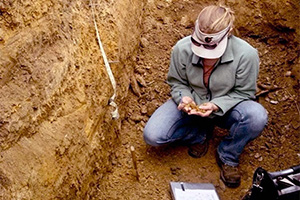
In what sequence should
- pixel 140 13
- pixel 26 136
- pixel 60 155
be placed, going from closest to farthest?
pixel 26 136, pixel 60 155, pixel 140 13

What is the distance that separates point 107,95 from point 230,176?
1026 millimetres

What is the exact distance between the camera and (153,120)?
280 cm

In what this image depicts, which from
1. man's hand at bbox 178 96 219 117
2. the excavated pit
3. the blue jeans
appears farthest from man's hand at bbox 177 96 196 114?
the excavated pit

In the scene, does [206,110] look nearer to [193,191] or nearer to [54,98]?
[193,191]

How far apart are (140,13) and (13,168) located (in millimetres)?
2113

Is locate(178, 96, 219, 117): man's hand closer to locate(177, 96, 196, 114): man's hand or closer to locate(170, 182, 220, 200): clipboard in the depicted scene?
locate(177, 96, 196, 114): man's hand

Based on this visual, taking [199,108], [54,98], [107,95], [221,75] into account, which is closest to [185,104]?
[199,108]

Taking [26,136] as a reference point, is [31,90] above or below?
above

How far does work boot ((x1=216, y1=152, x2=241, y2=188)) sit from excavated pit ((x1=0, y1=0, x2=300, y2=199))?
0.05 m

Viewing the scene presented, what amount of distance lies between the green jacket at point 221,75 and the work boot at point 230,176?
0.45 metres
